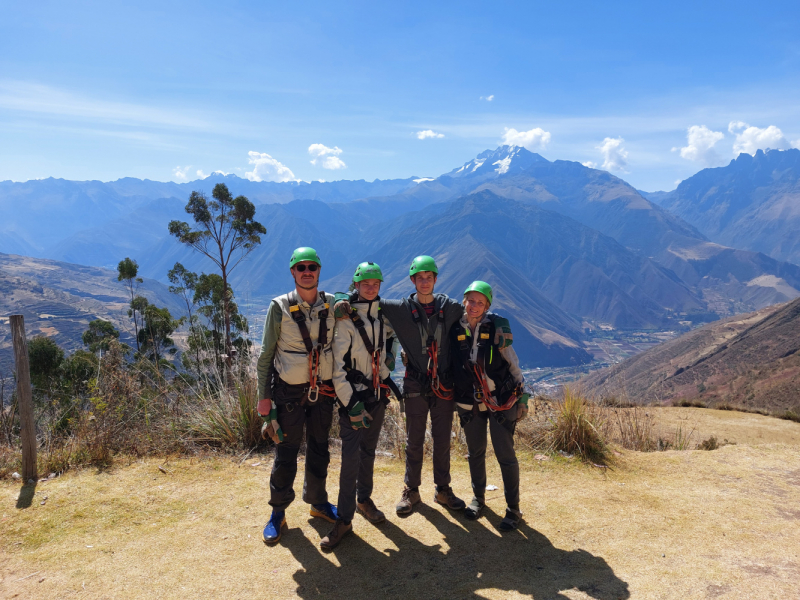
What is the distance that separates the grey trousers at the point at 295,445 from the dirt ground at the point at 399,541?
49cm

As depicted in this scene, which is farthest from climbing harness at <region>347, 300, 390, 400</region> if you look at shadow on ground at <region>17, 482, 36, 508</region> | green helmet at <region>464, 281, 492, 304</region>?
shadow on ground at <region>17, 482, 36, 508</region>

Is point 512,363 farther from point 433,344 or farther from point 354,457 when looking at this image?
point 354,457

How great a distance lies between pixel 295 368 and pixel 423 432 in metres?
1.52

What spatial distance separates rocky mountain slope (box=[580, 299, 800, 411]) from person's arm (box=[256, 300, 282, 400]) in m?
32.9

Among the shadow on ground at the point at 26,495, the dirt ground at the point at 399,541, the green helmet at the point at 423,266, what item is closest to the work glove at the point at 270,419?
the dirt ground at the point at 399,541

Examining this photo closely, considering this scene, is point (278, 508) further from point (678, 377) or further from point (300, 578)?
point (678, 377)

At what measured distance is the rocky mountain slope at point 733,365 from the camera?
41.6m

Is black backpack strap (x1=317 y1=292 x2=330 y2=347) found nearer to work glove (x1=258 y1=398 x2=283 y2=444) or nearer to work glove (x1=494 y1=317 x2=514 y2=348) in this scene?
→ work glove (x1=258 y1=398 x2=283 y2=444)

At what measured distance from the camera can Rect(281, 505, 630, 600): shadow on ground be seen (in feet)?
11.4

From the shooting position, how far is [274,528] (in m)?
4.11

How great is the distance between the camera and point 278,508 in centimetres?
412

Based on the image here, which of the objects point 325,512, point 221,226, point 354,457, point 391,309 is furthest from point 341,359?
point 221,226

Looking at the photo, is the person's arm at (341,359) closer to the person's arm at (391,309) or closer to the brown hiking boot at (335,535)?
the person's arm at (391,309)

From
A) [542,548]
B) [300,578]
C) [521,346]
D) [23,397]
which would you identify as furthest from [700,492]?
[521,346]
